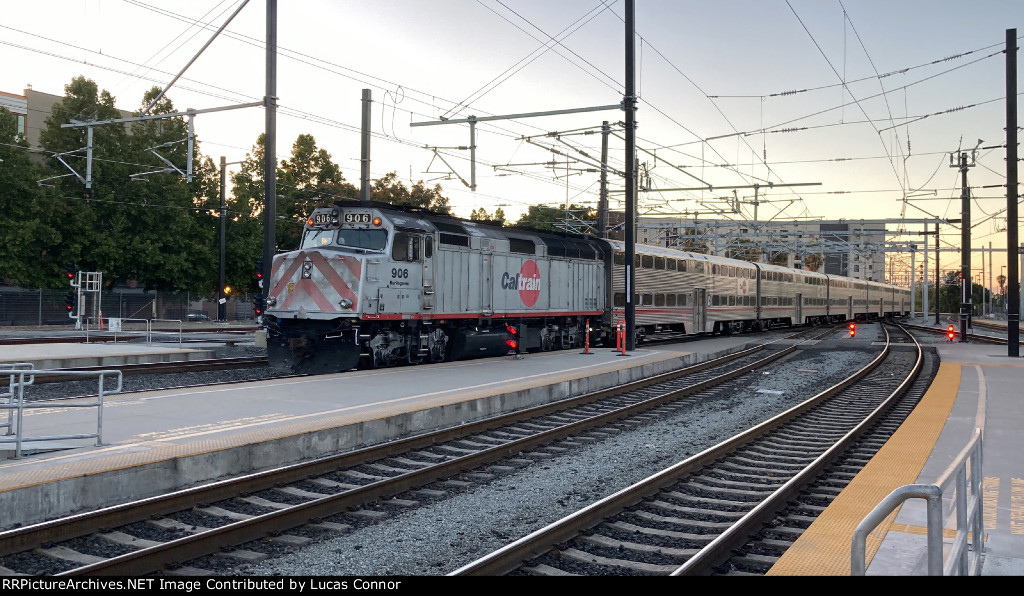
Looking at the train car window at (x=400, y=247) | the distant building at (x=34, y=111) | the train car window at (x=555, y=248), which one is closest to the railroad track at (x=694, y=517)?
the train car window at (x=400, y=247)

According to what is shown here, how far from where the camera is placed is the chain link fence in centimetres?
4331

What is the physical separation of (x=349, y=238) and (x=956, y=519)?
1488cm

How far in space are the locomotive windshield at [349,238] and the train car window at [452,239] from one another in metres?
2.08

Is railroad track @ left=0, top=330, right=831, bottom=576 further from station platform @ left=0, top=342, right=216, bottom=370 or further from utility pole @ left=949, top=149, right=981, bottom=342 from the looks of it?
utility pole @ left=949, top=149, right=981, bottom=342

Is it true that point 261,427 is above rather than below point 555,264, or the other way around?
below

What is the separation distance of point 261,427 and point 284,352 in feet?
23.3

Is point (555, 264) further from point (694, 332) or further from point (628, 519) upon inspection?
point (628, 519)

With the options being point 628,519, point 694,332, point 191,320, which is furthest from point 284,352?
point 191,320

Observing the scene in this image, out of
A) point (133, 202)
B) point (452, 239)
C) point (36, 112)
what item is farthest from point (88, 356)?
point (36, 112)

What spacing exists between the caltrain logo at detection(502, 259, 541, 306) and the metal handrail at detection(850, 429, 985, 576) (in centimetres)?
1665

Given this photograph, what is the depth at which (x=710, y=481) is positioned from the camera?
340 inches

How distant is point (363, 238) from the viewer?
1756 centimetres
